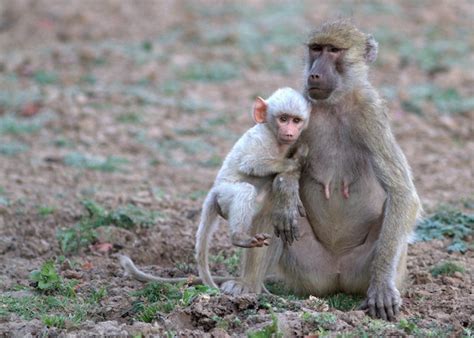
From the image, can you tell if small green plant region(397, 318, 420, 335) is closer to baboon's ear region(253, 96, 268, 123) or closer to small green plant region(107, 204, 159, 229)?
baboon's ear region(253, 96, 268, 123)

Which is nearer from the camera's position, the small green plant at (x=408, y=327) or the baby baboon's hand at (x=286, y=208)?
the small green plant at (x=408, y=327)

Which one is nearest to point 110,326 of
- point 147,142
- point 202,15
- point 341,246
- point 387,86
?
point 341,246

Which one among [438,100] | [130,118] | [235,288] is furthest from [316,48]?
[438,100]

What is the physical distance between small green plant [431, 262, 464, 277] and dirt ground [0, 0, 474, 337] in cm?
4

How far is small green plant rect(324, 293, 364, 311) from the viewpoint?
5.76m

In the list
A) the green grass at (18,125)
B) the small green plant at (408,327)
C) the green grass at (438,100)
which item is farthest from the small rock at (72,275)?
the green grass at (438,100)

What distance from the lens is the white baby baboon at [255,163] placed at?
218 inches

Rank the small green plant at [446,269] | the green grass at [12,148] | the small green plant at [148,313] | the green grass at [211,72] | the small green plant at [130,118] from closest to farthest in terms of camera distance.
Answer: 1. the small green plant at [148,313]
2. the small green plant at [446,269]
3. the green grass at [12,148]
4. the small green plant at [130,118]
5. the green grass at [211,72]

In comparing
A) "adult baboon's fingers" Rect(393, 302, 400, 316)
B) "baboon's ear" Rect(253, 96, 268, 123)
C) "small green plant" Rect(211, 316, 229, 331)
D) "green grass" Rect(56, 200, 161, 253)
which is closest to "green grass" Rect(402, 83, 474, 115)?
"green grass" Rect(56, 200, 161, 253)

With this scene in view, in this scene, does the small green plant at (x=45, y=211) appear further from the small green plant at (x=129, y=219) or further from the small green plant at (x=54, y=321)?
the small green plant at (x=54, y=321)

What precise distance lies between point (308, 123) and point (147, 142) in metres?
5.03

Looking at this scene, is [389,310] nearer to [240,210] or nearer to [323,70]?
[240,210]

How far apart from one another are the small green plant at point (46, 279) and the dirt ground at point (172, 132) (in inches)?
3.7

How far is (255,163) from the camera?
568 centimetres
